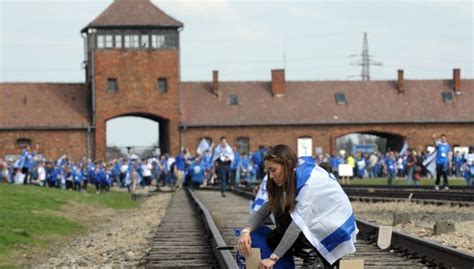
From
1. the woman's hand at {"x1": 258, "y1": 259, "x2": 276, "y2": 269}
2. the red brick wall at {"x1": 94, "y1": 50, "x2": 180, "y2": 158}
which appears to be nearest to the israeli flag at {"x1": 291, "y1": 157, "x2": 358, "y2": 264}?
the woman's hand at {"x1": 258, "y1": 259, "x2": 276, "y2": 269}

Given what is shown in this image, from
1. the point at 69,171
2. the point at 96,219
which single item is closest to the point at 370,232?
the point at 96,219

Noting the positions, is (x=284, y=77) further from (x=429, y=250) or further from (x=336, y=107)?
(x=429, y=250)

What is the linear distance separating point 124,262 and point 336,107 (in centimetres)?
6720

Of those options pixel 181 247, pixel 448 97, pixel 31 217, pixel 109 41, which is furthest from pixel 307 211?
pixel 448 97

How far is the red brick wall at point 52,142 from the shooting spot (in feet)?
240

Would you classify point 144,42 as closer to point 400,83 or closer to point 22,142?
point 22,142

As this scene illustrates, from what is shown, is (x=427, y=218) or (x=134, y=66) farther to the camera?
(x=134, y=66)

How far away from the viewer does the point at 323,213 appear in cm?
698

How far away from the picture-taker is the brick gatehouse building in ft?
243

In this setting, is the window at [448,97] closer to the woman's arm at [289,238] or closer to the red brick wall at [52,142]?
the red brick wall at [52,142]

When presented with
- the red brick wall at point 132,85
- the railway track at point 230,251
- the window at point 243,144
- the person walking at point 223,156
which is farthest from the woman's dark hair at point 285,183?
the window at point 243,144

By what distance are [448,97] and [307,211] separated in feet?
252

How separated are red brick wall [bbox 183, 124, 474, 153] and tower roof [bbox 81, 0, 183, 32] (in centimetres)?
775

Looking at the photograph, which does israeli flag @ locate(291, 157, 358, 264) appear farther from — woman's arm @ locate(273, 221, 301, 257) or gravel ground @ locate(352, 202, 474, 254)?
gravel ground @ locate(352, 202, 474, 254)
